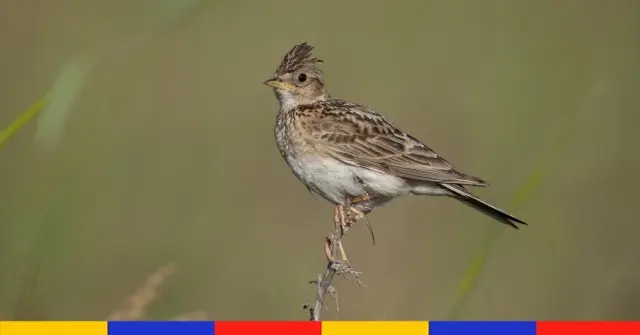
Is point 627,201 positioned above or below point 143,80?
below

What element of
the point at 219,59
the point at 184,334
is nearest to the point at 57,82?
the point at 184,334

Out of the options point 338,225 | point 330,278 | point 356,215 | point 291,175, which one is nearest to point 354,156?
point 356,215

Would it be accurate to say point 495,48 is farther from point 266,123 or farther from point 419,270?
point 419,270

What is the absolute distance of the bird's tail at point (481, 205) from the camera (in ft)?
16.8

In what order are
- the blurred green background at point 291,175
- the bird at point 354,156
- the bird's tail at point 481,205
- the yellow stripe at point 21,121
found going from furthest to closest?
the blurred green background at point 291,175
the bird at point 354,156
the bird's tail at point 481,205
the yellow stripe at point 21,121

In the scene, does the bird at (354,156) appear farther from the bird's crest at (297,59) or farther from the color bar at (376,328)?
the color bar at (376,328)

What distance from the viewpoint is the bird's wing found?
221 inches

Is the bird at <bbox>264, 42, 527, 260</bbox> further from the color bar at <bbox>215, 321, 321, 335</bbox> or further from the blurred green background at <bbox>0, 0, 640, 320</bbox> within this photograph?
the color bar at <bbox>215, 321, 321, 335</bbox>

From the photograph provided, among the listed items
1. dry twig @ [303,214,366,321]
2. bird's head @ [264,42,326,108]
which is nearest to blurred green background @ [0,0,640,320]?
bird's head @ [264,42,326,108]

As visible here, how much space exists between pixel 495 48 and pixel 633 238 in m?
2.14

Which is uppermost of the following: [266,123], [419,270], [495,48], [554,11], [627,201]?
[554,11]

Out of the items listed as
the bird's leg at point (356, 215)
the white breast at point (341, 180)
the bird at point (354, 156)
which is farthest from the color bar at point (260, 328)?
the white breast at point (341, 180)

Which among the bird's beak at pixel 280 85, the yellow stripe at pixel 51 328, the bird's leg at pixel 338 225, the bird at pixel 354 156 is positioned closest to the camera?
the yellow stripe at pixel 51 328

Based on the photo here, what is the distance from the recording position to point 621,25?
339 inches
